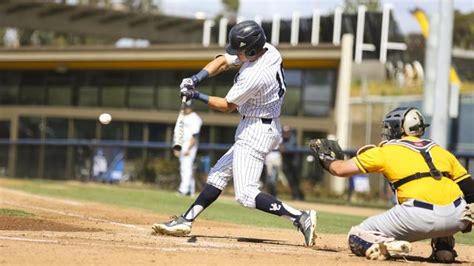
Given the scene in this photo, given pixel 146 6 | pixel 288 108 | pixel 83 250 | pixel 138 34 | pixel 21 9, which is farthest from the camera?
pixel 146 6

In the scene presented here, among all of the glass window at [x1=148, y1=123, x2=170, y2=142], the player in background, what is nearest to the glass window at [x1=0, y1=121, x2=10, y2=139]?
the glass window at [x1=148, y1=123, x2=170, y2=142]

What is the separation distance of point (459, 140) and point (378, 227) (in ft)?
65.4

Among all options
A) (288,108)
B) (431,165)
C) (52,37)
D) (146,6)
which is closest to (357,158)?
(431,165)

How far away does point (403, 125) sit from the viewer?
25.3ft

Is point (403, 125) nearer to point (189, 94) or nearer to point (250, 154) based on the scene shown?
point (250, 154)

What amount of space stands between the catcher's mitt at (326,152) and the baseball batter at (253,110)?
0.79 meters

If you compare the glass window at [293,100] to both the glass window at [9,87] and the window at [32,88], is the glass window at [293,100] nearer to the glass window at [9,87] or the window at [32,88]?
the window at [32,88]

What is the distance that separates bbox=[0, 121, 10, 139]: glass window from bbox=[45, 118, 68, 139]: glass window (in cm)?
217

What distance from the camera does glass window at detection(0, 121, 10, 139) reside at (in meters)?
35.7

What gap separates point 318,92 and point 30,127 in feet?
38.5

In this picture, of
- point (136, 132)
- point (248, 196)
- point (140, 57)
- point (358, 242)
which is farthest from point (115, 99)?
point (358, 242)

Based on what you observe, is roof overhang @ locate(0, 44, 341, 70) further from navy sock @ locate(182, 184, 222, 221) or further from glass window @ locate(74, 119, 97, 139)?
navy sock @ locate(182, 184, 222, 221)

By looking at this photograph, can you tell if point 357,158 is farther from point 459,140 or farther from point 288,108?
point 288,108

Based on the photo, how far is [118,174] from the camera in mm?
25656
